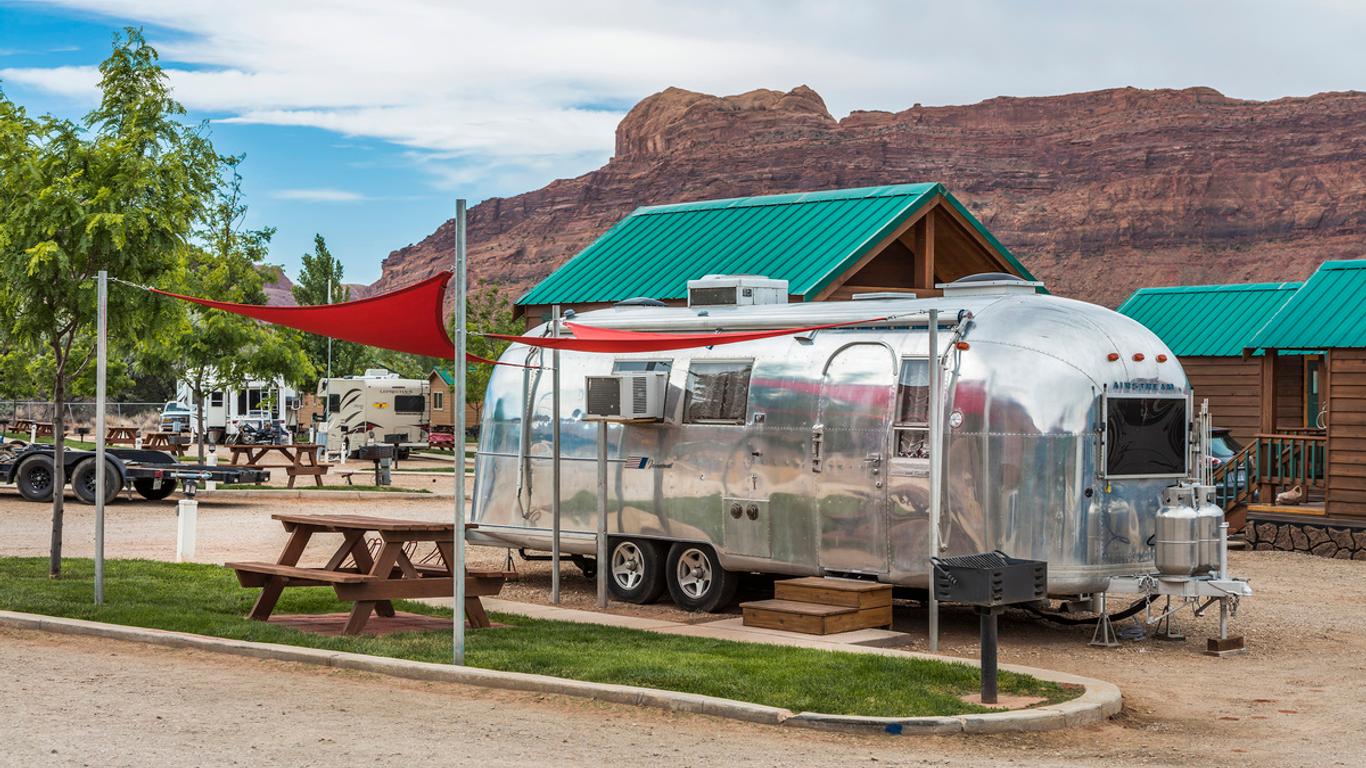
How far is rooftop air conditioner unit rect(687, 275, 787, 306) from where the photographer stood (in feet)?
51.3

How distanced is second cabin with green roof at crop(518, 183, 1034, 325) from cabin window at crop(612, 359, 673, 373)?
14.9 feet

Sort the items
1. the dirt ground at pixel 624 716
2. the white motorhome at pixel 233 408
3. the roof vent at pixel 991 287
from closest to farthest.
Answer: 1. the dirt ground at pixel 624 716
2. the roof vent at pixel 991 287
3. the white motorhome at pixel 233 408

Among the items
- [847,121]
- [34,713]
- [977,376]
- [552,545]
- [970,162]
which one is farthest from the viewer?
[847,121]

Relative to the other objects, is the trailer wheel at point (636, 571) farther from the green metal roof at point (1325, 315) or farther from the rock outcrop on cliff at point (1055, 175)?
the rock outcrop on cliff at point (1055, 175)

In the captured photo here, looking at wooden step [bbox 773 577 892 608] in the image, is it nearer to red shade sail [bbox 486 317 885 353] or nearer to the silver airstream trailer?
the silver airstream trailer

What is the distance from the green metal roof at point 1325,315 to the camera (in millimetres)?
21750

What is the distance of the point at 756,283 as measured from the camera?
1574 centimetres

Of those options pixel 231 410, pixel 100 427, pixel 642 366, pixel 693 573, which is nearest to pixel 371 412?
pixel 231 410

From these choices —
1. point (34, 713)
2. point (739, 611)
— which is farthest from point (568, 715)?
point (739, 611)

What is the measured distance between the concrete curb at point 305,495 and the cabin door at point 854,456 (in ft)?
50.7

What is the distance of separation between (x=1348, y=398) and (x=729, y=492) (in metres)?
11.1

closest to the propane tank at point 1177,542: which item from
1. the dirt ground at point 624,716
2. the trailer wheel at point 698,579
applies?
the dirt ground at point 624,716

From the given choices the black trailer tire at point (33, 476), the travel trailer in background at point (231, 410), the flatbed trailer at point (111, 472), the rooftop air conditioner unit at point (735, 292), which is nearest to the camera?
the rooftop air conditioner unit at point (735, 292)

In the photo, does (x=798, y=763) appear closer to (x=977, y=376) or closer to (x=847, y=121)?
(x=977, y=376)
